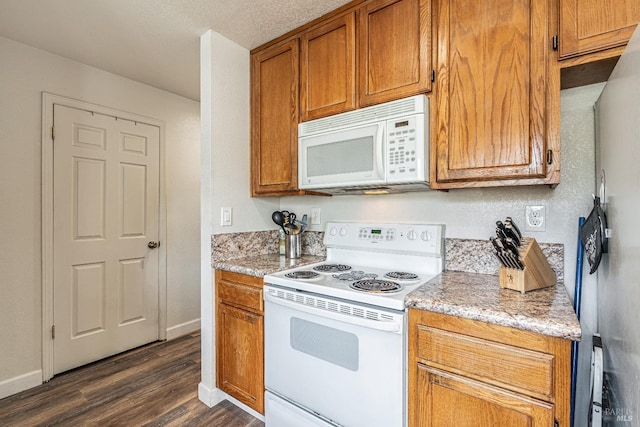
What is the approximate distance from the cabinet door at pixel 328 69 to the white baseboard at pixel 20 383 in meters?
2.59

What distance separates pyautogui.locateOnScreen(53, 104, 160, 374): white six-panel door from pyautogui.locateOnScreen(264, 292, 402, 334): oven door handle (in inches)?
69.5

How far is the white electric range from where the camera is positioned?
47.9 inches

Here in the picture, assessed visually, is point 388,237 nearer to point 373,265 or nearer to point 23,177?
point 373,265

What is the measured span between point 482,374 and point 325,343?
0.64 meters

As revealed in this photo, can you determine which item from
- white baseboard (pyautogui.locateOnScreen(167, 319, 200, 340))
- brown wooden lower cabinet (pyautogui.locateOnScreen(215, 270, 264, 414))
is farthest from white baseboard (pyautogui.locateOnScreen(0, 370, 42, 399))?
brown wooden lower cabinet (pyautogui.locateOnScreen(215, 270, 264, 414))

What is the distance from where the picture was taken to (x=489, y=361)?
41.1 inches

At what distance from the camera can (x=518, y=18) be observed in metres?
1.26

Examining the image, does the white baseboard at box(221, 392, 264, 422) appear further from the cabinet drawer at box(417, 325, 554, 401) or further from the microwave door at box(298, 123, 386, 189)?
the microwave door at box(298, 123, 386, 189)

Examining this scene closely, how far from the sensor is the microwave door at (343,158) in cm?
156

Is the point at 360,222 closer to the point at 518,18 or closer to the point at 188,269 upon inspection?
the point at 518,18

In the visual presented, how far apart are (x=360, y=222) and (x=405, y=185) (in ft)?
1.69

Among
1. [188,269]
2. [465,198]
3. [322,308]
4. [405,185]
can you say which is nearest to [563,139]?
[465,198]

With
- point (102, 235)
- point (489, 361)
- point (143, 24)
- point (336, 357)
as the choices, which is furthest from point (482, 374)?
point (102, 235)

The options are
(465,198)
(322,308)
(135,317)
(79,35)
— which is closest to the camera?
(322,308)
